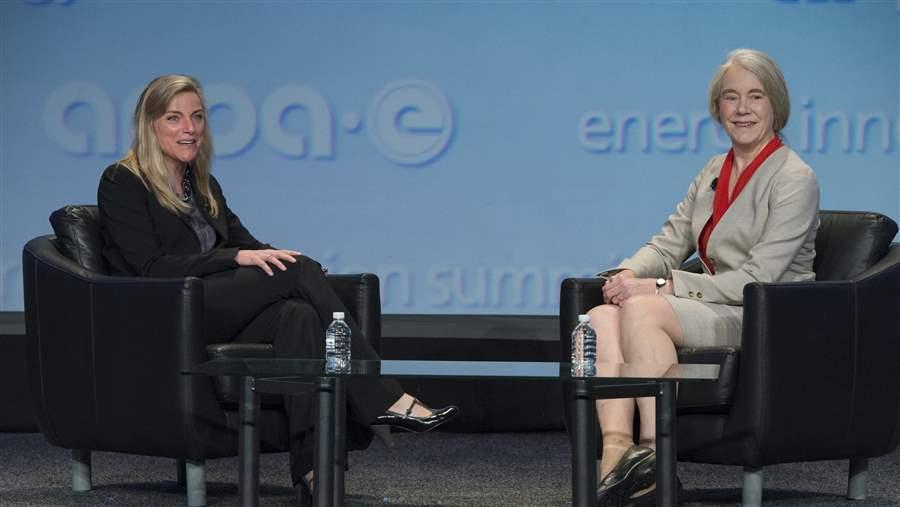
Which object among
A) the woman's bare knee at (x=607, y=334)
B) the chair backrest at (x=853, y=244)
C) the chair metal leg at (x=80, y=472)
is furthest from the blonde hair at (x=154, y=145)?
the chair backrest at (x=853, y=244)

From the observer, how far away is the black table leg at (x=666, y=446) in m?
3.05

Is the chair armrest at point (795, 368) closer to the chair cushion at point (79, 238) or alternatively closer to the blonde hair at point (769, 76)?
the blonde hair at point (769, 76)

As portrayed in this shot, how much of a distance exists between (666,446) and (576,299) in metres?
1.03

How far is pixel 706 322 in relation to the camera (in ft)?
12.5

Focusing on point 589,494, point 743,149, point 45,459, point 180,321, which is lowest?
point 45,459

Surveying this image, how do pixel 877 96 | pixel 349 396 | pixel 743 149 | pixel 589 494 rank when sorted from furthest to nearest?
pixel 877 96 < pixel 743 149 < pixel 349 396 < pixel 589 494

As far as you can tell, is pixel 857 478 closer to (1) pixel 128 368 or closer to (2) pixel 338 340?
(2) pixel 338 340

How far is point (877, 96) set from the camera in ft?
17.6

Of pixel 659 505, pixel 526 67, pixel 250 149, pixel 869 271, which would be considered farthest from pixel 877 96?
pixel 659 505

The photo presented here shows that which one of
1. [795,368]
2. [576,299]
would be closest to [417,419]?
[576,299]

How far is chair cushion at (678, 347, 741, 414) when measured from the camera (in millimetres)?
3602

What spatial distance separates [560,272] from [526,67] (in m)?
0.80

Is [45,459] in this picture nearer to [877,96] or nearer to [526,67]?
[526,67]

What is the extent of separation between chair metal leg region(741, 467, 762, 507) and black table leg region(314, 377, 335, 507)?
3.73ft
